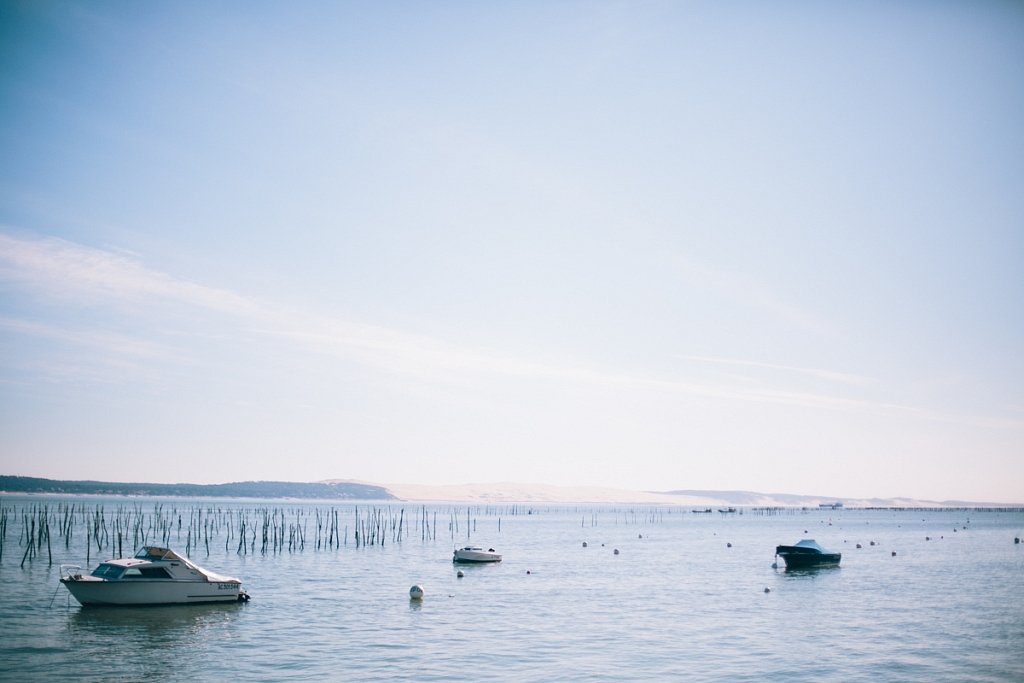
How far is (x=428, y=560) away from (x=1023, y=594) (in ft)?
167

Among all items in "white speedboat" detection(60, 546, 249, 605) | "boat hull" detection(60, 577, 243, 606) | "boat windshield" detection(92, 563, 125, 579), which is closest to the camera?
"boat hull" detection(60, 577, 243, 606)

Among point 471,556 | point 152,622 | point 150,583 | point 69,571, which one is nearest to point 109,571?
point 150,583

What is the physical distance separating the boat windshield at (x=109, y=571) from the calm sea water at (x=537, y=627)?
1.78 m

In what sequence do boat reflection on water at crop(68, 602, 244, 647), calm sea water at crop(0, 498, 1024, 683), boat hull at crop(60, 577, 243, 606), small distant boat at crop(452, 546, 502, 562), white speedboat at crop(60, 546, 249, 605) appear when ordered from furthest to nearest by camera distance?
small distant boat at crop(452, 546, 502, 562)
white speedboat at crop(60, 546, 249, 605)
boat hull at crop(60, 577, 243, 606)
boat reflection on water at crop(68, 602, 244, 647)
calm sea water at crop(0, 498, 1024, 683)

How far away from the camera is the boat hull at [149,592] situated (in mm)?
42375

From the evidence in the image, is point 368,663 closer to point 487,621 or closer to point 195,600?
point 487,621

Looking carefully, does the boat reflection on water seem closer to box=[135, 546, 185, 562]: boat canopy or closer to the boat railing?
the boat railing

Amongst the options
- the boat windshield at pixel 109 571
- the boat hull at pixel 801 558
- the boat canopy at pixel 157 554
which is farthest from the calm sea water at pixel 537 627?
the boat canopy at pixel 157 554

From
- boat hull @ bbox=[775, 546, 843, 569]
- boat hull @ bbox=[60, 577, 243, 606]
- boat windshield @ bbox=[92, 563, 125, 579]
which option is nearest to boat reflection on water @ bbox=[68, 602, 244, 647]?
boat hull @ bbox=[60, 577, 243, 606]

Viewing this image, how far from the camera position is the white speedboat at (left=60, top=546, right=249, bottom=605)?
42.5m

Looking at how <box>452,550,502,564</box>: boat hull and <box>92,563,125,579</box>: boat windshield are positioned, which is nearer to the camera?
<box>92,563,125,579</box>: boat windshield

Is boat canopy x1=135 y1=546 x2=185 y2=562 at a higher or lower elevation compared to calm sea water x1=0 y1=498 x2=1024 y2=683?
higher

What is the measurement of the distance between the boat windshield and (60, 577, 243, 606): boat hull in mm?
483

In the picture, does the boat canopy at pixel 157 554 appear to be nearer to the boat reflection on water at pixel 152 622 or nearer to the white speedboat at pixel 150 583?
the white speedboat at pixel 150 583
